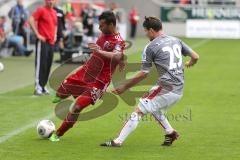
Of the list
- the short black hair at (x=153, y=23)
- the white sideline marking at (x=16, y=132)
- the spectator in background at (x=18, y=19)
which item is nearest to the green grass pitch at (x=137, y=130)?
the white sideline marking at (x=16, y=132)

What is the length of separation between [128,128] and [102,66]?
1.21 m

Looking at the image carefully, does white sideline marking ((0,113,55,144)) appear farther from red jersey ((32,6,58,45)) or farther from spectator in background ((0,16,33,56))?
spectator in background ((0,16,33,56))

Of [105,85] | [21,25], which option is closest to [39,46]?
[105,85]

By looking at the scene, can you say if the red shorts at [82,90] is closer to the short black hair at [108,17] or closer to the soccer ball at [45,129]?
the soccer ball at [45,129]

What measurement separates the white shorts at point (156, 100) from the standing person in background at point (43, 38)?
6.81 meters

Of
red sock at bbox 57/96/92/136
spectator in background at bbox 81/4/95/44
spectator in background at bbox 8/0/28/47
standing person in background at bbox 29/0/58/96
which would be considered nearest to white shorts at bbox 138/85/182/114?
red sock at bbox 57/96/92/136

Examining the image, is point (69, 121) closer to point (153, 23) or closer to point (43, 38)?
point (153, 23)

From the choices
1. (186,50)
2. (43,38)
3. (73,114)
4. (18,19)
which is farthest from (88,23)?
(186,50)

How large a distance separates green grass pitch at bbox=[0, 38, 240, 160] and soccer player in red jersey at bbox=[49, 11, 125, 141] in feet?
1.50

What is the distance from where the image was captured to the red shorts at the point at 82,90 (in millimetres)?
11346

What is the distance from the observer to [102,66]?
37.8 feet

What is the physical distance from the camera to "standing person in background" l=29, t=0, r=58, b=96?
57.1 ft

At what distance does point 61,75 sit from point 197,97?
14.9 feet

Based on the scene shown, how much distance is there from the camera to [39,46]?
1748cm
